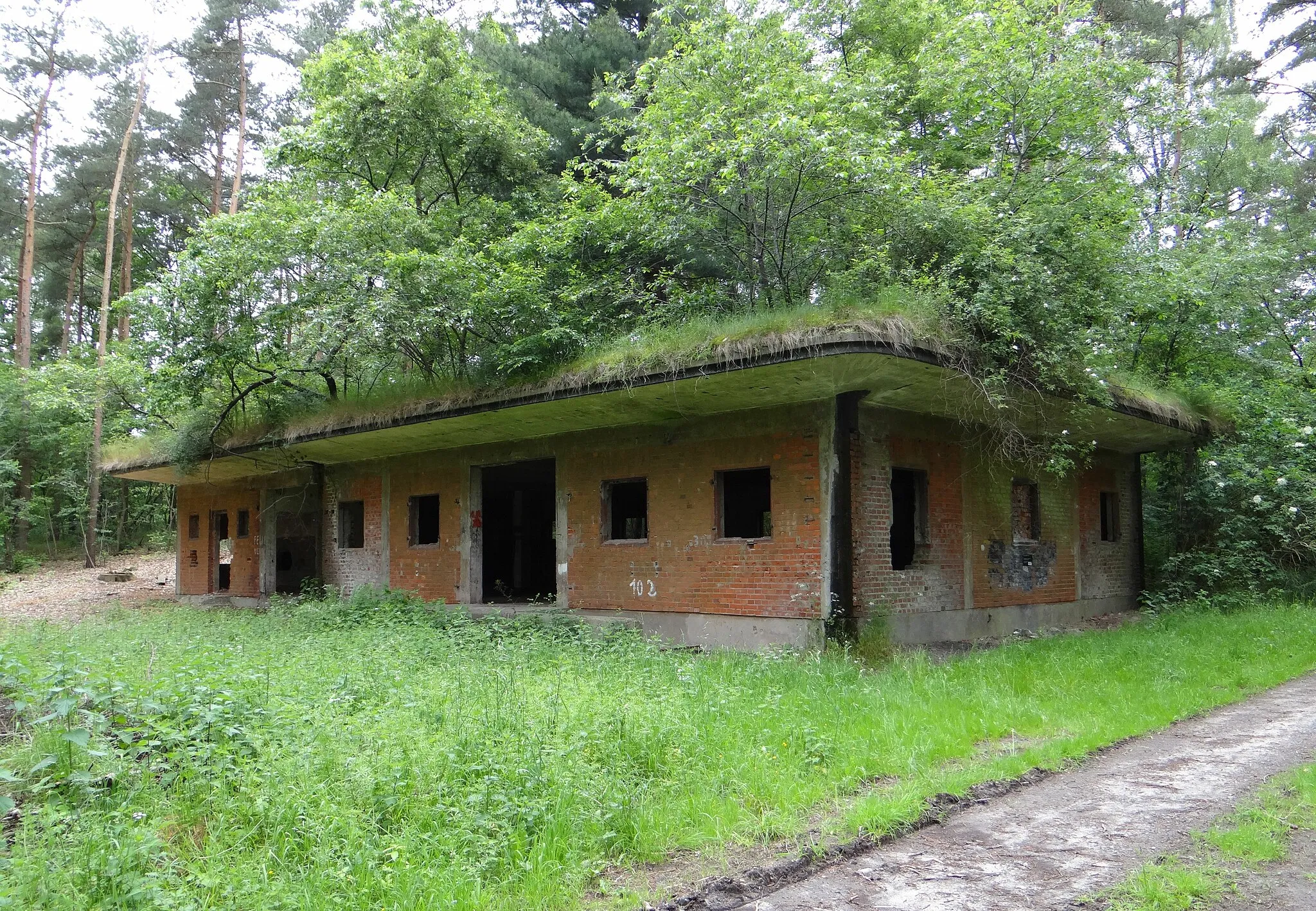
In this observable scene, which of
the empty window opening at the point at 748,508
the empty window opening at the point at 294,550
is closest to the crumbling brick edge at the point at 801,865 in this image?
the empty window opening at the point at 748,508

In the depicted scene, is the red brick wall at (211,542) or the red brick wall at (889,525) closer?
the red brick wall at (889,525)

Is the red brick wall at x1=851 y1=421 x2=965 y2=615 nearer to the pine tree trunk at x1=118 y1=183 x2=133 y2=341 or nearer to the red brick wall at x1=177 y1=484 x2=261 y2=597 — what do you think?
the red brick wall at x1=177 y1=484 x2=261 y2=597

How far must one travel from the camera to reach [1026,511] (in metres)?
12.3

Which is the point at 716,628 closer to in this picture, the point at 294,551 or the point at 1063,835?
the point at 1063,835

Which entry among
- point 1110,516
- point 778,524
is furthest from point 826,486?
point 1110,516

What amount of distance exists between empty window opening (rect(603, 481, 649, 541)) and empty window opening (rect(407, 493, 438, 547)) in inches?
121

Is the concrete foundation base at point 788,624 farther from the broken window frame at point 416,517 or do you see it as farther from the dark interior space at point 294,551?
the dark interior space at point 294,551

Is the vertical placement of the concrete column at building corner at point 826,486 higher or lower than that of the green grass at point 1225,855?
higher

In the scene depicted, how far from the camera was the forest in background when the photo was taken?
10.1 meters

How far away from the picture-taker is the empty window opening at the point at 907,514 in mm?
10445

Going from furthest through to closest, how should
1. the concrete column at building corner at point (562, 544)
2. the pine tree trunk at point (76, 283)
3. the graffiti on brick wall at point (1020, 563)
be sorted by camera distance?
the pine tree trunk at point (76, 283)
the concrete column at building corner at point (562, 544)
the graffiti on brick wall at point (1020, 563)

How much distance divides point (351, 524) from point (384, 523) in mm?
1651

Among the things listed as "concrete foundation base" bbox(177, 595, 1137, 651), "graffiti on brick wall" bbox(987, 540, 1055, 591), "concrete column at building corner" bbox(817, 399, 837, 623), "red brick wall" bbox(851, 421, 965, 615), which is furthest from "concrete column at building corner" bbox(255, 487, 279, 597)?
"graffiti on brick wall" bbox(987, 540, 1055, 591)

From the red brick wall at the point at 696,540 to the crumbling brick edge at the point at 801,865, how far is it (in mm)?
4101
